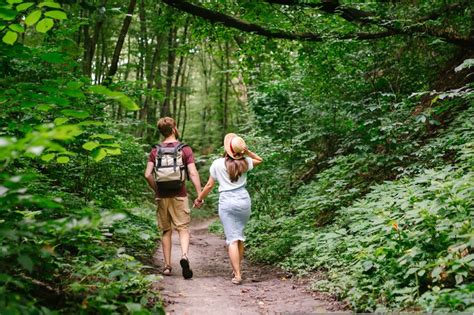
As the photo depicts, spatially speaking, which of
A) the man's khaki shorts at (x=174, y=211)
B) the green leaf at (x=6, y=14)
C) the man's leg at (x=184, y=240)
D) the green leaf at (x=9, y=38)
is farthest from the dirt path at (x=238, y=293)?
the green leaf at (x=6, y=14)

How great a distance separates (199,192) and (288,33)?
411 cm

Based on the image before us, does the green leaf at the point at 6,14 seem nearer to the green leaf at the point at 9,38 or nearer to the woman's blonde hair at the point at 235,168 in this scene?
the green leaf at the point at 9,38

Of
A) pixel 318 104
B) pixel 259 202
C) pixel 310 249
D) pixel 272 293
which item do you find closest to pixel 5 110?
pixel 272 293

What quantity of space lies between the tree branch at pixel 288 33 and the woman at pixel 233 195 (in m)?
3.01

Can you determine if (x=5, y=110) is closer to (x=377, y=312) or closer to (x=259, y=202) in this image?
A: (x=377, y=312)

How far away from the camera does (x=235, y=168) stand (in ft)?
20.4

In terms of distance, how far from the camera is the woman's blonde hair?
6219 millimetres

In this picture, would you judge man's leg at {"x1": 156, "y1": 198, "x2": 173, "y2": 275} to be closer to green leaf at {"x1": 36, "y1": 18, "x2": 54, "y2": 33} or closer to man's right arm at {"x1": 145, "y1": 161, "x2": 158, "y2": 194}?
man's right arm at {"x1": 145, "y1": 161, "x2": 158, "y2": 194}

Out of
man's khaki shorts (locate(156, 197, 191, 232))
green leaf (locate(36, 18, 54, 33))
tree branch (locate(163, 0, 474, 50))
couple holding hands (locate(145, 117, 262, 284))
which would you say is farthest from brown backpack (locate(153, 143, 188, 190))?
green leaf (locate(36, 18, 54, 33))

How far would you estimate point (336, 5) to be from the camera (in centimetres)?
804

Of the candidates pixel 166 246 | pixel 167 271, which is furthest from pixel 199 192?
pixel 167 271

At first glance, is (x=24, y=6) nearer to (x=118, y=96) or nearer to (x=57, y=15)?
(x=57, y=15)

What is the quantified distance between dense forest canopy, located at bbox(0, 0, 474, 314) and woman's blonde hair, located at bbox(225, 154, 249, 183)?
1.57 metres

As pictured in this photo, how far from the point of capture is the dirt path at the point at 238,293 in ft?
14.6
